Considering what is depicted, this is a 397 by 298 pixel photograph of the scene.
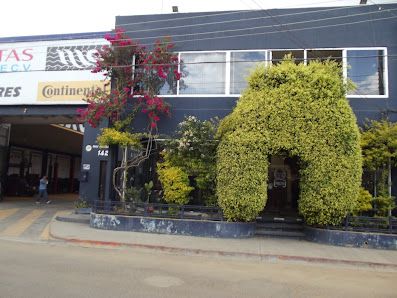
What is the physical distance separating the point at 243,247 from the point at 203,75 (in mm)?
6342

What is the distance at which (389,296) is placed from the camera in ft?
17.6

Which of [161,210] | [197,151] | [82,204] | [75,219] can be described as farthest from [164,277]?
[82,204]

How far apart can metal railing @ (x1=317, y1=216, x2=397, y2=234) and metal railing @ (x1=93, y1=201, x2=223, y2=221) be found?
11.2ft

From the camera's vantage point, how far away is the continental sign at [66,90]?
44.9 ft

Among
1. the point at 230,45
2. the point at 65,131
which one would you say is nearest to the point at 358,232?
the point at 230,45

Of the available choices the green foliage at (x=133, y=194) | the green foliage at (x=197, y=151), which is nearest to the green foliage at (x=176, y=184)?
the green foliage at (x=197, y=151)

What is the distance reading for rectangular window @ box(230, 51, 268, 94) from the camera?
1167 centimetres

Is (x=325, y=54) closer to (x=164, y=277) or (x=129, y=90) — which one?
(x=129, y=90)

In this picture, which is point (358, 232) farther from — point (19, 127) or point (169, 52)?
point (19, 127)

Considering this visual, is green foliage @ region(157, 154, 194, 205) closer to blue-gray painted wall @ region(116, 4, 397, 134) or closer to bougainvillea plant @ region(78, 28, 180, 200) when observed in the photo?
bougainvillea plant @ region(78, 28, 180, 200)

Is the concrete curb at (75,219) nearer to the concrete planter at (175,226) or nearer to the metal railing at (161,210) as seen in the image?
the metal railing at (161,210)

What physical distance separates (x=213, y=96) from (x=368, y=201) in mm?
5999

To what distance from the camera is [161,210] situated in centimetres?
1052

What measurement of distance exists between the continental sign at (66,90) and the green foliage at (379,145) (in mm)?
9874
